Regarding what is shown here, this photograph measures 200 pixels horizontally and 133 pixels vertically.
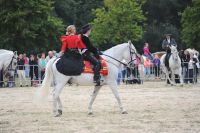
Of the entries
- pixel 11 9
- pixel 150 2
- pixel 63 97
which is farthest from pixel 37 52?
pixel 63 97

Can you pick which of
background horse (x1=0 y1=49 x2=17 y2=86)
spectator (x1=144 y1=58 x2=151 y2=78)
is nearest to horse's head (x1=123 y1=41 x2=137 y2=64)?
background horse (x1=0 y1=49 x2=17 y2=86)

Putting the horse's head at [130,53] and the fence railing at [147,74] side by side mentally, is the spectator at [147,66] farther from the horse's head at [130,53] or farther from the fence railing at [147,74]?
the horse's head at [130,53]

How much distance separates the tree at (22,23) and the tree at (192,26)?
555 inches

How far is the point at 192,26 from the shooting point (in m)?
56.0

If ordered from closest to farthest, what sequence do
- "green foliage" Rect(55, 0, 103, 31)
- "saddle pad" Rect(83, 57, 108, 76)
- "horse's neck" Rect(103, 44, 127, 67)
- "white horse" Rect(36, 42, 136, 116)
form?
"white horse" Rect(36, 42, 136, 116) → "saddle pad" Rect(83, 57, 108, 76) → "horse's neck" Rect(103, 44, 127, 67) → "green foliage" Rect(55, 0, 103, 31)

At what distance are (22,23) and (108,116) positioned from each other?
3591cm

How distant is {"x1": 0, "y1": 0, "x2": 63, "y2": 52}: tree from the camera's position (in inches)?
2000

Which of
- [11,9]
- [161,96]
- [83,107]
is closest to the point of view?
[83,107]

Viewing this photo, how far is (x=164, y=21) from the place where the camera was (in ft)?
243

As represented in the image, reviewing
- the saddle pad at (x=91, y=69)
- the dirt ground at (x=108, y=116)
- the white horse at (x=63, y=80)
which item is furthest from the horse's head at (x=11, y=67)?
the saddle pad at (x=91, y=69)

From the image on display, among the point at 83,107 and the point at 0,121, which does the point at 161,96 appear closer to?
the point at 83,107

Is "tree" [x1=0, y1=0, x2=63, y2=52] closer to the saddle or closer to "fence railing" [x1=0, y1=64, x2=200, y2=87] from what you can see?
"fence railing" [x1=0, y1=64, x2=200, y2=87]

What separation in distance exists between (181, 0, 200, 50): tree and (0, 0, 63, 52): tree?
14098 mm

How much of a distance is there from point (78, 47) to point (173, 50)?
47.0 ft
